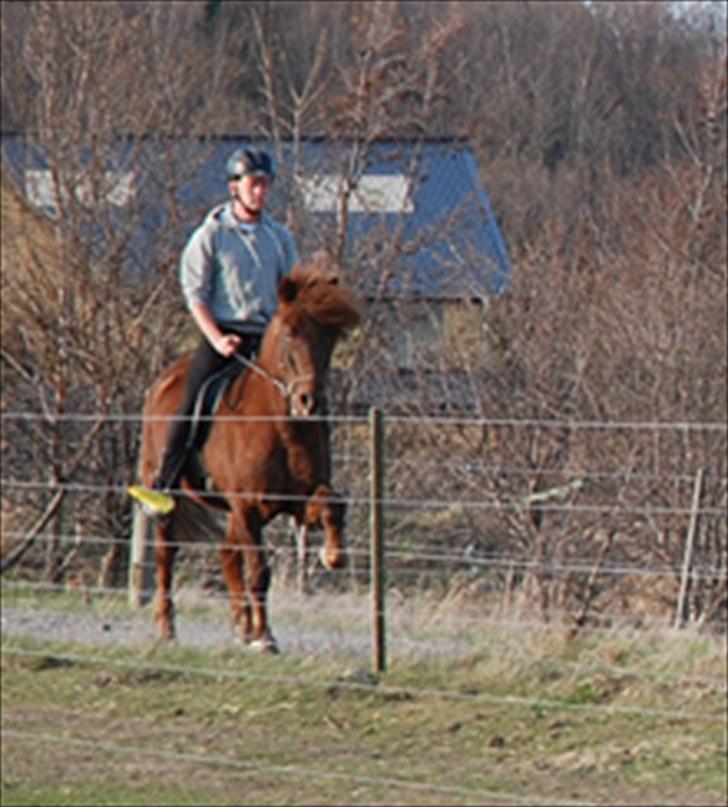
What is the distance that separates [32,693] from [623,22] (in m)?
51.7

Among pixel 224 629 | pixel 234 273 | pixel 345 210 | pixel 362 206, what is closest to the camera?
pixel 234 273

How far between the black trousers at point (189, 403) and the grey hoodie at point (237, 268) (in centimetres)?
13

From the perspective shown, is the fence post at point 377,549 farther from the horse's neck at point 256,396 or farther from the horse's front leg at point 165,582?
the horse's front leg at point 165,582

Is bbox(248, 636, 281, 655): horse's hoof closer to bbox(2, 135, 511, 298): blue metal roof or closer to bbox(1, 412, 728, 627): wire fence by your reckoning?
bbox(1, 412, 728, 627): wire fence

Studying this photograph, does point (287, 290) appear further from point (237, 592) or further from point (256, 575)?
point (237, 592)

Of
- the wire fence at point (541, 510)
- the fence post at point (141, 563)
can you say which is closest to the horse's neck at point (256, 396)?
the fence post at point (141, 563)

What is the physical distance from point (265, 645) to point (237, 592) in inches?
16.7

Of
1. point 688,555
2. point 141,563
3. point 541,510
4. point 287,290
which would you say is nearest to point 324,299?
point 287,290

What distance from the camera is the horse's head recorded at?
10.1 metres

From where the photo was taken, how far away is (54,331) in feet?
55.4

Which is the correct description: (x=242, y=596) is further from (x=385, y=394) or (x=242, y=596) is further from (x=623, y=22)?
(x=623, y=22)

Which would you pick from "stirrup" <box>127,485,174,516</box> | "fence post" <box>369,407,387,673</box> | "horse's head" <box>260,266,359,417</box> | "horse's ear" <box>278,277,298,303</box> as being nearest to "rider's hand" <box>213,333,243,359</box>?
"horse's head" <box>260,266,359,417</box>

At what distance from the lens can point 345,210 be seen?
57.7 feet

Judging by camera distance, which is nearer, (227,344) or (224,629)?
(227,344)
